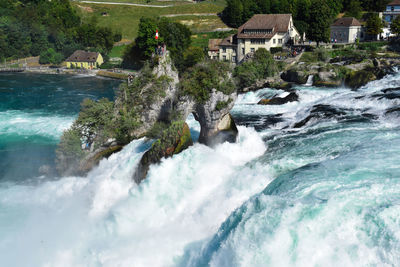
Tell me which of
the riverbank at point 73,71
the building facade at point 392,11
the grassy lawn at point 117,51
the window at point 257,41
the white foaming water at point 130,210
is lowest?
the white foaming water at point 130,210

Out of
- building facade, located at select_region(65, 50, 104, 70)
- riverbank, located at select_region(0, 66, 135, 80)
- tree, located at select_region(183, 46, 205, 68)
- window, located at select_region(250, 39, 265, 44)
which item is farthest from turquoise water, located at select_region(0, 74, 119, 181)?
window, located at select_region(250, 39, 265, 44)

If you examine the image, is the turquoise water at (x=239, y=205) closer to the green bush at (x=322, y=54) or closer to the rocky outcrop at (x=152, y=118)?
the rocky outcrop at (x=152, y=118)

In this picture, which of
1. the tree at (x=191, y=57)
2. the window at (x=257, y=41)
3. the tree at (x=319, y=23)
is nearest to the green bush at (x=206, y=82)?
the tree at (x=191, y=57)

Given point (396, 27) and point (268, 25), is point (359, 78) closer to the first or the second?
point (396, 27)

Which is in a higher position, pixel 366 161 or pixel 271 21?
pixel 271 21

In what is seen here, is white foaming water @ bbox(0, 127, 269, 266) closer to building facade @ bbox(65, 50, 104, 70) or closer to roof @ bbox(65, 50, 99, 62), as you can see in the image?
building facade @ bbox(65, 50, 104, 70)

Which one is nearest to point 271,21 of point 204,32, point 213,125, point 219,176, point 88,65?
point 204,32

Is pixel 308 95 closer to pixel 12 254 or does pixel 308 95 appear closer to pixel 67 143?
pixel 67 143
